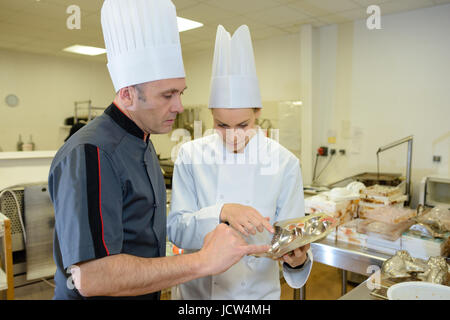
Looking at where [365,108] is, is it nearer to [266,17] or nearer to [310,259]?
[266,17]

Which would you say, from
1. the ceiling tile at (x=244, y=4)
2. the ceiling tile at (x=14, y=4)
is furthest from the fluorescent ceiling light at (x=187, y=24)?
the ceiling tile at (x=14, y=4)

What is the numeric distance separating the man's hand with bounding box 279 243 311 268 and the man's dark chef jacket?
1.27ft

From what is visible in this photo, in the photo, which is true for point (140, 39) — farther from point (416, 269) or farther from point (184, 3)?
point (184, 3)

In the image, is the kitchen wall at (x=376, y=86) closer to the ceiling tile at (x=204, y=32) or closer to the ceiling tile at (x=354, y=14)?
the ceiling tile at (x=354, y=14)

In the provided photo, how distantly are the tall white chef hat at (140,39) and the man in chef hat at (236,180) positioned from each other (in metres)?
0.33

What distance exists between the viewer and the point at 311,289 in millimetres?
2555

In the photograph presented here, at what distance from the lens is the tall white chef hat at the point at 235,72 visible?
119 cm

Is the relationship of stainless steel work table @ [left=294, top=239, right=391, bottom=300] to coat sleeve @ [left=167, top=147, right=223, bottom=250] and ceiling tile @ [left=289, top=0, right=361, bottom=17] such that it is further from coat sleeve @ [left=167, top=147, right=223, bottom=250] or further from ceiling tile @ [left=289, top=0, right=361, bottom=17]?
ceiling tile @ [left=289, top=0, right=361, bottom=17]

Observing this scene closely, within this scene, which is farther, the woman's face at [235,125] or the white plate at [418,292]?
the woman's face at [235,125]

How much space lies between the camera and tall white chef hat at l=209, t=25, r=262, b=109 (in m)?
1.19

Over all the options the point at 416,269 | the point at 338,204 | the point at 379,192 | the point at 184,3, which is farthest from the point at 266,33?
the point at 416,269

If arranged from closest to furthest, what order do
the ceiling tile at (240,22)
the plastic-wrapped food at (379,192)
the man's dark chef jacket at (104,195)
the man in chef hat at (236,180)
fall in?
the man's dark chef jacket at (104,195)
the man in chef hat at (236,180)
the plastic-wrapped food at (379,192)
the ceiling tile at (240,22)

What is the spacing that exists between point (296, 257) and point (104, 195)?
63 cm
